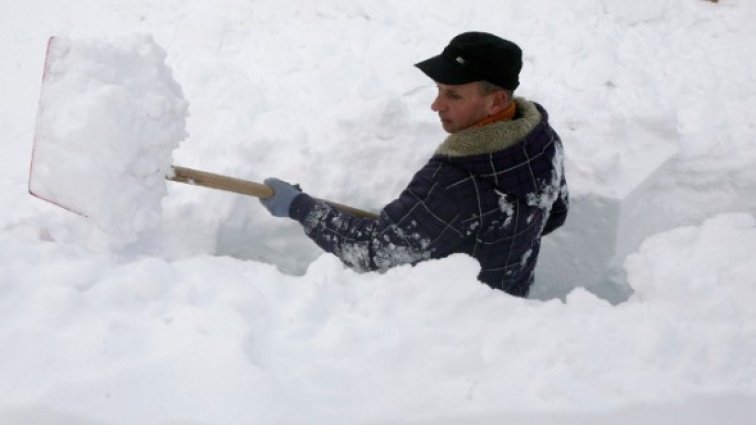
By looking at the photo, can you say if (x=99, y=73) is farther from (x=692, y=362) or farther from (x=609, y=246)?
(x=609, y=246)

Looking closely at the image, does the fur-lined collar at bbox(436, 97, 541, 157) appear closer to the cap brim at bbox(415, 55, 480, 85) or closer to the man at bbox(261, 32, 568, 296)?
the man at bbox(261, 32, 568, 296)

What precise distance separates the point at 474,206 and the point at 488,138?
0.73ft

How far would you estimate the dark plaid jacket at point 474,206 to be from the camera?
1958 millimetres

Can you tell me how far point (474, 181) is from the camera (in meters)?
1.97

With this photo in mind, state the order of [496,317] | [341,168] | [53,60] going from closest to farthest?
[496,317], [53,60], [341,168]

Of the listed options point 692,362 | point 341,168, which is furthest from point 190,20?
point 692,362

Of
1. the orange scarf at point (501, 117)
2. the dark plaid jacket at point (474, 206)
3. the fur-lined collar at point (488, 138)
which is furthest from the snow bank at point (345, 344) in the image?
the orange scarf at point (501, 117)

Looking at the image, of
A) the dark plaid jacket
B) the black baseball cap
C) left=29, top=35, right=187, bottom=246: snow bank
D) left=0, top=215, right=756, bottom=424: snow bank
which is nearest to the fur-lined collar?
the dark plaid jacket

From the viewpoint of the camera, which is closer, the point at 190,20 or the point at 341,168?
the point at 341,168

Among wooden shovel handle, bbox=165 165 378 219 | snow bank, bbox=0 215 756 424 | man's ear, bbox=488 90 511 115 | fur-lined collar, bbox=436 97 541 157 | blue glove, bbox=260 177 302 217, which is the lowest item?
blue glove, bbox=260 177 302 217

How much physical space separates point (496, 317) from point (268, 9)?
11.6 feet

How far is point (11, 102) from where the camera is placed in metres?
3.74

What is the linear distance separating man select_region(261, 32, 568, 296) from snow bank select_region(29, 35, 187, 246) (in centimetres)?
67

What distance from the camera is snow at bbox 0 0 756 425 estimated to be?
129cm
